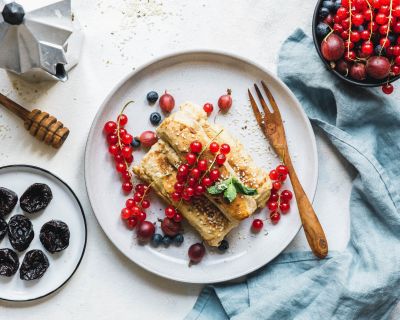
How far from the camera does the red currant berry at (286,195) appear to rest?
6.22ft

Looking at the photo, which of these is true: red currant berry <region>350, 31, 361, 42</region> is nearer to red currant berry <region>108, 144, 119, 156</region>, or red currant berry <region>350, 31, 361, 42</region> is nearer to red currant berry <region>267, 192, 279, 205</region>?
red currant berry <region>267, 192, 279, 205</region>

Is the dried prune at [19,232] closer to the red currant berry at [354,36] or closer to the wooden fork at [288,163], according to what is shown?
the wooden fork at [288,163]

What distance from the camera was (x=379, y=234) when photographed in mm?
1923

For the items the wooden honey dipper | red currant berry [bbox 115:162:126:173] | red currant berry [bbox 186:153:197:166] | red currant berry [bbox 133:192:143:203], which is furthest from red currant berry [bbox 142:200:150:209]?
the wooden honey dipper

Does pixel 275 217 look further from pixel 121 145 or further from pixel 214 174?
pixel 121 145

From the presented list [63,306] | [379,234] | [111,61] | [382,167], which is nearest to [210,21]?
[111,61]

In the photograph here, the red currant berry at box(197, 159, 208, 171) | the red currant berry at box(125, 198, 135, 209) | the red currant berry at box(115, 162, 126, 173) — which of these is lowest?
the red currant berry at box(125, 198, 135, 209)

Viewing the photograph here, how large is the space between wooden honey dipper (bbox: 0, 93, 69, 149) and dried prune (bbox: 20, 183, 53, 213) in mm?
143

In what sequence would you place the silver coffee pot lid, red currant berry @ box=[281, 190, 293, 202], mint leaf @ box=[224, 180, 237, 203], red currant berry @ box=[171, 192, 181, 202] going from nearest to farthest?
the silver coffee pot lid, mint leaf @ box=[224, 180, 237, 203], red currant berry @ box=[171, 192, 181, 202], red currant berry @ box=[281, 190, 293, 202]

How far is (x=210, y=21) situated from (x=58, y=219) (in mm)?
809

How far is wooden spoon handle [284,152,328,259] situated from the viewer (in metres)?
1.89

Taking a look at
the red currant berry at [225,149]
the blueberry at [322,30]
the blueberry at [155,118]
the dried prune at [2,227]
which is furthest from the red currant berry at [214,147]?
the dried prune at [2,227]

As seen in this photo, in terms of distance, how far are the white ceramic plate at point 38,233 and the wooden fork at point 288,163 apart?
2.13 ft

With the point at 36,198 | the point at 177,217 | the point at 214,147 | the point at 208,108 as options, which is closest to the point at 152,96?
the point at 208,108
